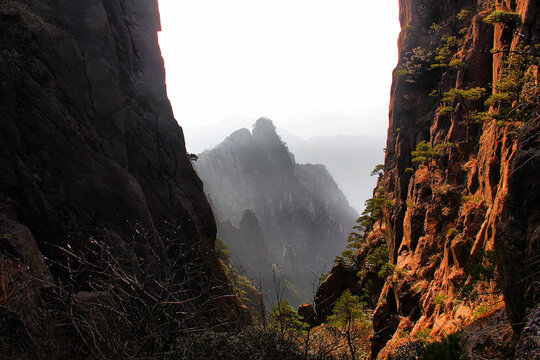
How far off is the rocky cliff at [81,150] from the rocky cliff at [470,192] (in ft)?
25.8

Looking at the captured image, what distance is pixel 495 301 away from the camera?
6590 mm

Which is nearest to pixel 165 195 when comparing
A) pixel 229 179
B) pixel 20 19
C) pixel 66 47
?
pixel 66 47

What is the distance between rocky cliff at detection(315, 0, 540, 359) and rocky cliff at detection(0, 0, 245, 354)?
310 inches

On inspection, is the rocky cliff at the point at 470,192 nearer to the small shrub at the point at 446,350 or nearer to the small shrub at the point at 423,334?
the small shrub at the point at 423,334

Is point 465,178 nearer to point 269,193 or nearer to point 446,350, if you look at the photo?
point 446,350

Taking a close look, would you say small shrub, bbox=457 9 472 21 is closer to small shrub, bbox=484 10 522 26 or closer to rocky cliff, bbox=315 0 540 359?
rocky cliff, bbox=315 0 540 359

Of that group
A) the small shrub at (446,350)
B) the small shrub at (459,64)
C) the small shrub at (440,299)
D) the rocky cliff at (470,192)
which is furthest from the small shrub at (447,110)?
the small shrub at (446,350)

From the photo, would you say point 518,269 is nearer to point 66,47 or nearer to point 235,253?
point 66,47

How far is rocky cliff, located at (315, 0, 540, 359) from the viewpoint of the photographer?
444 centimetres

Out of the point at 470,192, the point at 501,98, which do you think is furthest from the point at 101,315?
the point at 501,98

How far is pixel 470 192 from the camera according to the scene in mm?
10820

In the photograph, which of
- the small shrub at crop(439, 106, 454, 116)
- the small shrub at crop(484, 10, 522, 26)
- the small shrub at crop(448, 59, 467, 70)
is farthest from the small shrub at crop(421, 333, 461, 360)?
the small shrub at crop(448, 59, 467, 70)

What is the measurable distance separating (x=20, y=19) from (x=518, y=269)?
20.7 m

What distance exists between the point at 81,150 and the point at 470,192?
1752cm
